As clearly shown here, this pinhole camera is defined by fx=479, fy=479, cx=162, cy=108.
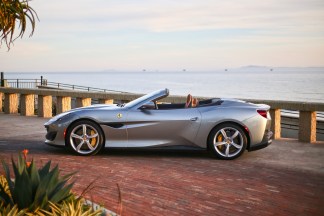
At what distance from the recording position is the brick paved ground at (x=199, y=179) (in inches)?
225

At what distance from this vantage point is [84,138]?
877 centimetres

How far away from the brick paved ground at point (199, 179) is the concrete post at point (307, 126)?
606 mm

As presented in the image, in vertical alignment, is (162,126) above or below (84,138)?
above

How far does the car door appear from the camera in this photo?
857 centimetres

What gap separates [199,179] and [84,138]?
2637 mm

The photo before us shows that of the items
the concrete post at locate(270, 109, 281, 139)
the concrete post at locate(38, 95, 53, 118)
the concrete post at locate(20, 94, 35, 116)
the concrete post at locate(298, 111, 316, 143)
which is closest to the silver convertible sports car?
the concrete post at locate(298, 111, 316, 143)

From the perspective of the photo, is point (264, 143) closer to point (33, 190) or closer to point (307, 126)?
point (307, 126)

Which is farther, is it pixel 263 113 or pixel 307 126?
pixel 307 126

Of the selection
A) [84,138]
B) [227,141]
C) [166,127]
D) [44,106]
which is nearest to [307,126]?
[227,141]

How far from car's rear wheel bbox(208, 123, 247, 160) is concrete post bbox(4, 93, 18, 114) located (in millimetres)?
10231

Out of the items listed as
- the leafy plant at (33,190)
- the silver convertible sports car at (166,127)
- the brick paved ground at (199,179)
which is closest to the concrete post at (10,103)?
the brick paved ground at (199,179)

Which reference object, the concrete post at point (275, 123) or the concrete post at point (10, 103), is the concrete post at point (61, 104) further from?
the concrete post at point (275, 123)

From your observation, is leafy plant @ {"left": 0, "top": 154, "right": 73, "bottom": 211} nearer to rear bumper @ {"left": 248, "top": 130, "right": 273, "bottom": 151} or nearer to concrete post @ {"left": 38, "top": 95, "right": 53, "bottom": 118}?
rear bumper @ {"left": 248, "top": 130, "right": 273, "bottom": 151}

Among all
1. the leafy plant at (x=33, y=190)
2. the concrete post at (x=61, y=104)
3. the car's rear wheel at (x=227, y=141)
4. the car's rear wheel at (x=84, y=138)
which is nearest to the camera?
the leafy plant at (x=33, y=190)
